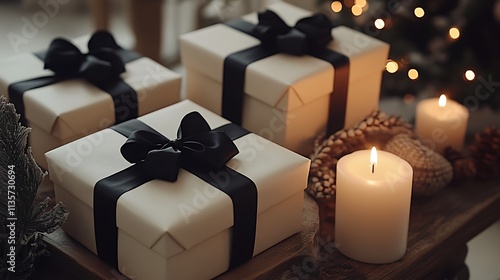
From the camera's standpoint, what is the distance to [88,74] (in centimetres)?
139

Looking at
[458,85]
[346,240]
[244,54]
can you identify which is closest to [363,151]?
[346,240]

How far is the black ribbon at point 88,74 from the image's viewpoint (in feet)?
4.52

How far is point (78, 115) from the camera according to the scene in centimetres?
132

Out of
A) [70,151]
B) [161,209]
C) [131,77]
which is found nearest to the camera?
[161,209]

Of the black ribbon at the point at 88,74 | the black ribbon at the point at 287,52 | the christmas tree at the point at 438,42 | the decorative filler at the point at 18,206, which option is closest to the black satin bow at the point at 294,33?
the black ribbon at the point at 287,52

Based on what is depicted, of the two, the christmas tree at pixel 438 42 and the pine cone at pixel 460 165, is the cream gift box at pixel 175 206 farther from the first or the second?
the christmas tree at pixel 438 42

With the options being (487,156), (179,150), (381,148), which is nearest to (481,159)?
(487,156)

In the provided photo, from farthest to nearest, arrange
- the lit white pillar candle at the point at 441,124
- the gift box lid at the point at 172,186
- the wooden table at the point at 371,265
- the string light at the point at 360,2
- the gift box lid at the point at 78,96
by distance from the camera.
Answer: the string light at the point at 360,2, the lit white pillar candle at the point at 441,124, the gift box lid at the point at 78,96, the wooden table at the point at 371,265, the gift box lid at the point at 172,186

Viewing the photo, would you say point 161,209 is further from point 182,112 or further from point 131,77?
point 131,77

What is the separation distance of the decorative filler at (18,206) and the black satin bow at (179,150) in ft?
0.44

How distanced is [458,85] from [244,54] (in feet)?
2.95

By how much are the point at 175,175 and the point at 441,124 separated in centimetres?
63

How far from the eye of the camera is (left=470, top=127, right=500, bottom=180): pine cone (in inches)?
59.8

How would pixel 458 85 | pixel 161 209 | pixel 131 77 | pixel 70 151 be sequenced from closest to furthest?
pixel 161 209 < pixel 70 151 < pixel 131 77 < pixel 458 85
